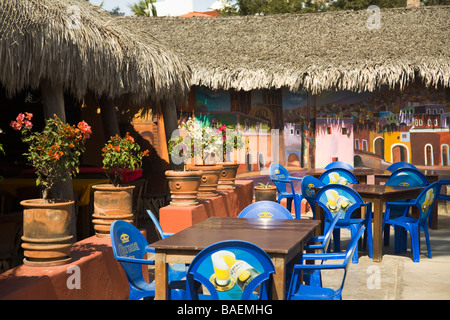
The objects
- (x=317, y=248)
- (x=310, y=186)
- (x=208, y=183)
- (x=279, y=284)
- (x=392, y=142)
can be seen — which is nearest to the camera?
(x=279, y=284)

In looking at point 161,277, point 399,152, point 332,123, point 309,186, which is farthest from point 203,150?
point 399,152

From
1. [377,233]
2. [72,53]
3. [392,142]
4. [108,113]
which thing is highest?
[72,53]

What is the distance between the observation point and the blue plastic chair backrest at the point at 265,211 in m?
4.85

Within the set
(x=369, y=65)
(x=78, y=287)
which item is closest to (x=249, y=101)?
(x=369, y=65)

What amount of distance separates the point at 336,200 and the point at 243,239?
2959 mm

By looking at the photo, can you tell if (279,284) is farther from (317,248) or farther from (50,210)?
(50,210)

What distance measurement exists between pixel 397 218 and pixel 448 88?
4896 mm

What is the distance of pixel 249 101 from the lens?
1177cm

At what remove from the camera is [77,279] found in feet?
12.9

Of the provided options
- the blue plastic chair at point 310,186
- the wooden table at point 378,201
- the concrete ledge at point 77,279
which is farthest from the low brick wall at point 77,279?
the blue plastic chair at point 310,186

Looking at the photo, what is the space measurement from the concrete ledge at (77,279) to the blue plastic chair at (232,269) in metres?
1.01

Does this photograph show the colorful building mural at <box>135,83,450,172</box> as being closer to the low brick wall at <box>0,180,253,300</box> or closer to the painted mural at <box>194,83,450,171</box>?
the painted mural at <box>194,83,450,171</box>

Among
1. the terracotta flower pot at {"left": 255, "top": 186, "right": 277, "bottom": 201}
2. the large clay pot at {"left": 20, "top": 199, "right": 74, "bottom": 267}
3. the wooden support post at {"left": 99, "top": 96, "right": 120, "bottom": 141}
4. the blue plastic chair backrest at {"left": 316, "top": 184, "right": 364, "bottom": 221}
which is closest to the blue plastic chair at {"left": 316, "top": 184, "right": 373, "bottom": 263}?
the blue plastic chair backrest at {"left": 316, "top": 184, "right": 364, "bottom": 221}

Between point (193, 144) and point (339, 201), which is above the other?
point (193, 144)
